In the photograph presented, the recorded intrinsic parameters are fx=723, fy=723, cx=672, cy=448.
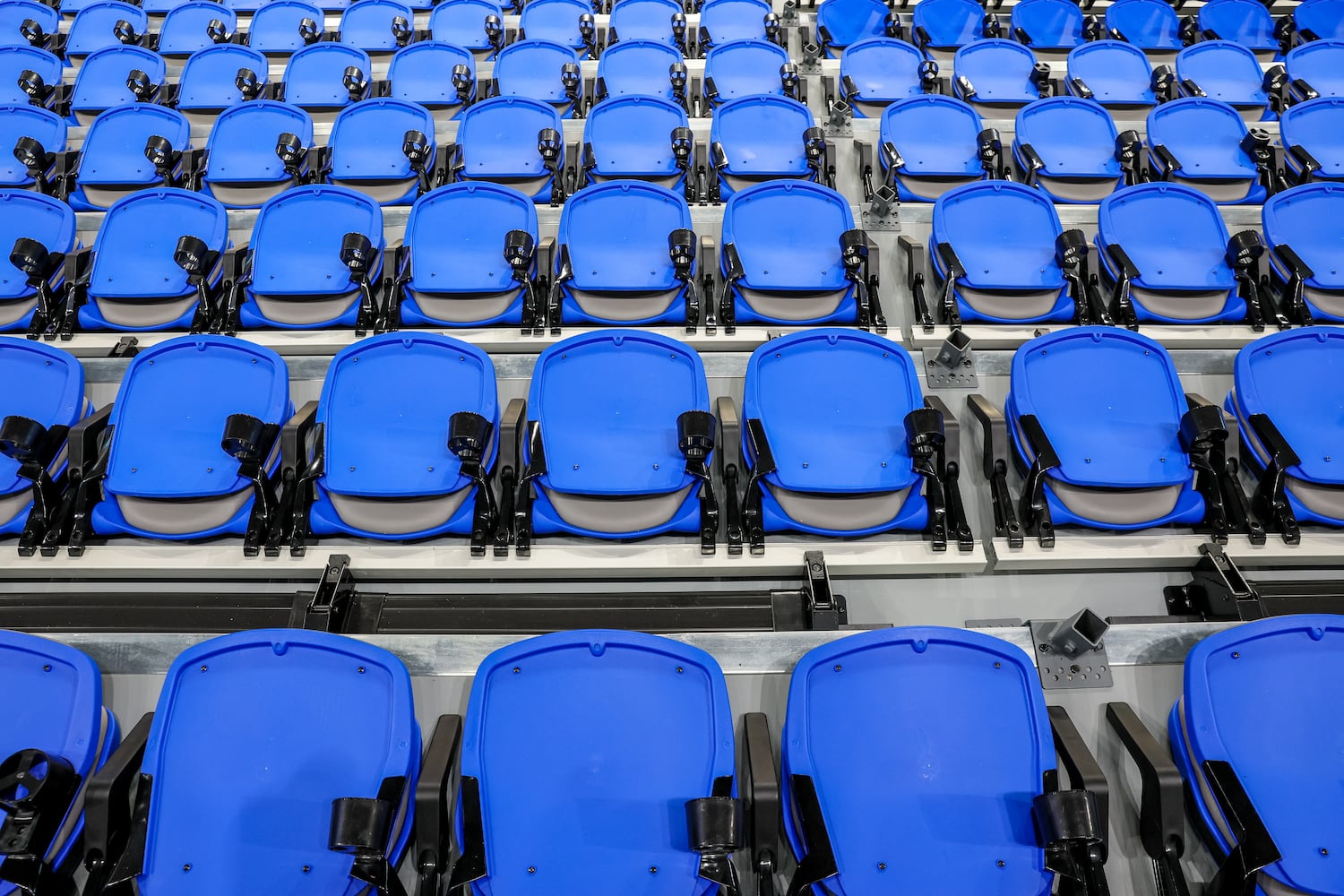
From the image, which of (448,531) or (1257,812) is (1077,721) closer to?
(1257,812)

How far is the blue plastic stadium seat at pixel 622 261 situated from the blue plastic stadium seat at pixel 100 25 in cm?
468

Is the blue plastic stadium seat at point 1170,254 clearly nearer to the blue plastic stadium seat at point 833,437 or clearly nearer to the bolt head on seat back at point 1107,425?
the bolt head on seat back at point 1107,425

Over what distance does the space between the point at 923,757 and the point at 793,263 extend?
1916mm

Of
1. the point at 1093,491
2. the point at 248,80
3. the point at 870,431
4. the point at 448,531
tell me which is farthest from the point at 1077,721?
the point at 248,80

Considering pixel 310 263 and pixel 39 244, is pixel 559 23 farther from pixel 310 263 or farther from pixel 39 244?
pixel 39 244

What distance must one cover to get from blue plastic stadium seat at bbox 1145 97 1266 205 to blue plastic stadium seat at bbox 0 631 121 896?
4.72 m

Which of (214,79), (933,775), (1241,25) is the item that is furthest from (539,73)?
(1241,25)

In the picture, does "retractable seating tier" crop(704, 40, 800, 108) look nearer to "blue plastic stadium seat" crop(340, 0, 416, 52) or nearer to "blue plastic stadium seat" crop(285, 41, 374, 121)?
"blue plastic stadium seat" crop(285, 41, 374, 121)

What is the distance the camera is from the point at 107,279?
2.87 meters

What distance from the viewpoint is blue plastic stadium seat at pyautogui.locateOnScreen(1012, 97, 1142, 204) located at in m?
3.63

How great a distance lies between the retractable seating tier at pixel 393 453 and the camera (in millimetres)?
2080

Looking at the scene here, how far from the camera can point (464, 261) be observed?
2.86m

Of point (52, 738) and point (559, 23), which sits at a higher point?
point (559, 23)

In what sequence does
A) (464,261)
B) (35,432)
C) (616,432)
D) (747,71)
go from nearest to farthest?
1. (35,432)
2. (616,432)
3. (464,261)
4. (747,71)
